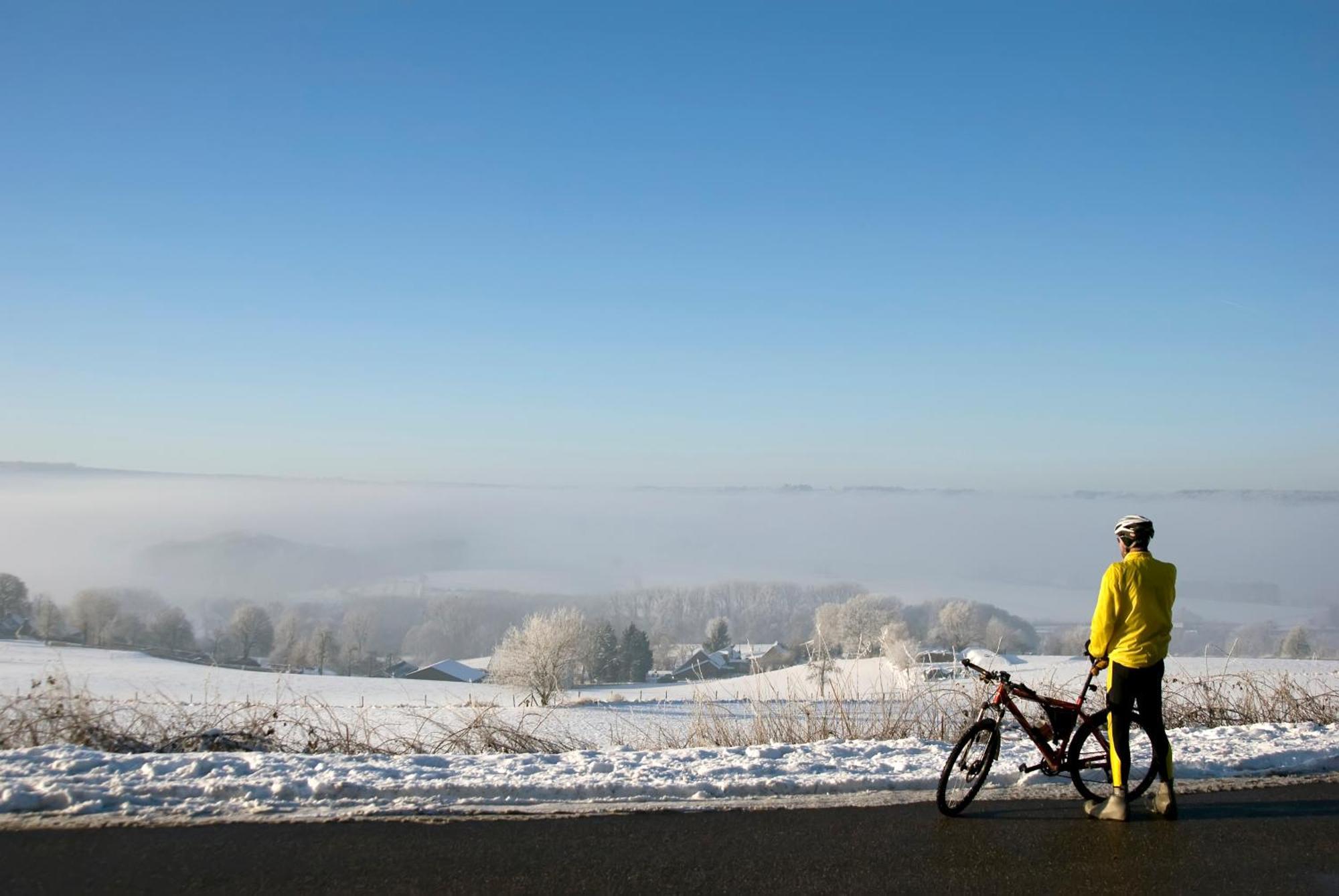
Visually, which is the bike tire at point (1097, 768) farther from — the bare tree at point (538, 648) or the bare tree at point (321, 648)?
the bare tree at point (321, 648)

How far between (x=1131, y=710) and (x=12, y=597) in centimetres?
3698

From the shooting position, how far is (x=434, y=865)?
5.19 m

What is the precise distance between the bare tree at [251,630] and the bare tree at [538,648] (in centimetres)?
2302

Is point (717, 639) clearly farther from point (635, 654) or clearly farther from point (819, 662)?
point (819, 662)

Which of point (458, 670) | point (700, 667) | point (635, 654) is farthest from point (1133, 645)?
point (458, 670)

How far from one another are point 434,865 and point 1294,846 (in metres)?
5.18

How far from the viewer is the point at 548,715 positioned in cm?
972

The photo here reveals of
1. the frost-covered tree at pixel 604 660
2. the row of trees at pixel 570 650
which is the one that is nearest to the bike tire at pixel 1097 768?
the row of trees at pixel 570 650

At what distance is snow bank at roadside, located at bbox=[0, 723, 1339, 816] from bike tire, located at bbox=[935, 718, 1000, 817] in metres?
0.69

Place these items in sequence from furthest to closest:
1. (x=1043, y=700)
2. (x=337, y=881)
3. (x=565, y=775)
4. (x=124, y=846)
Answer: (x=565, y=775) → (x=1043, y=700) → (x=124, y=846) → (x=337, y=881)

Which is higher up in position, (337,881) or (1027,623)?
(337,881)

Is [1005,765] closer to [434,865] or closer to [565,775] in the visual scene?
[565,775]

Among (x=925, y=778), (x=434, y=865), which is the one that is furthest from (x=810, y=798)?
(x=434, y=865)

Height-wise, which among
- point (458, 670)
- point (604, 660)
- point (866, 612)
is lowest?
point (458, 670)
